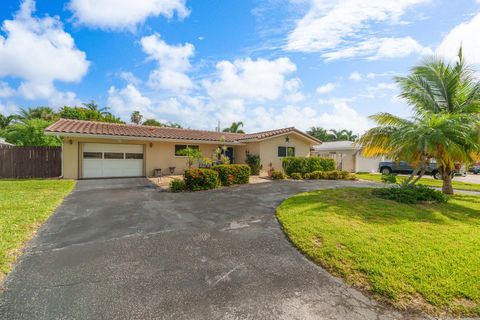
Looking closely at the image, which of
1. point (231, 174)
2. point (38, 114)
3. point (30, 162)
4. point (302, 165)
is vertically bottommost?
point (231, 174)

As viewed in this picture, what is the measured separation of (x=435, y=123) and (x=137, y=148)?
1569 cm

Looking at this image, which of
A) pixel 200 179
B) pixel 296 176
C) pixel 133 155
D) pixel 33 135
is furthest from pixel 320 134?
pixel 33 135

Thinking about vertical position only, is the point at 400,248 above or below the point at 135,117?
below

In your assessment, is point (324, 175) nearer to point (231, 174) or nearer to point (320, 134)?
point (231, 174)

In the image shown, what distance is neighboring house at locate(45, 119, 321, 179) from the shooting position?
43.2 ft

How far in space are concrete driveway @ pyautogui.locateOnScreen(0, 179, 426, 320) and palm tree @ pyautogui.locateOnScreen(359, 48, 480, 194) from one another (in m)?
6.46

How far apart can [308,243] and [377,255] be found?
120 centimetres

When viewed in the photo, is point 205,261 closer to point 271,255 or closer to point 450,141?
point 271,255

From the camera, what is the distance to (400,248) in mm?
4238

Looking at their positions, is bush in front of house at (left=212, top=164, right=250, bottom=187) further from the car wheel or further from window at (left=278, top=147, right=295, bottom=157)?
the car wheel

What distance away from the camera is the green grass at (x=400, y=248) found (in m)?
3.04

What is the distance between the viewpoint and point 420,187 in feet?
28.6

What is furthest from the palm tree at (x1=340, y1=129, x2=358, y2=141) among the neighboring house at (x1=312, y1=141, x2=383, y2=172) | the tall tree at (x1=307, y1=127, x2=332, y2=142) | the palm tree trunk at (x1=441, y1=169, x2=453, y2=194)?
the palm tree trunk at (x1=441, y1=169, x2=453, y2=194)

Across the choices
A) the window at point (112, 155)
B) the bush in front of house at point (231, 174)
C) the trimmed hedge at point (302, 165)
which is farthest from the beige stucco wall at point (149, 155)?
the bush in front of house at point (231, 174)
